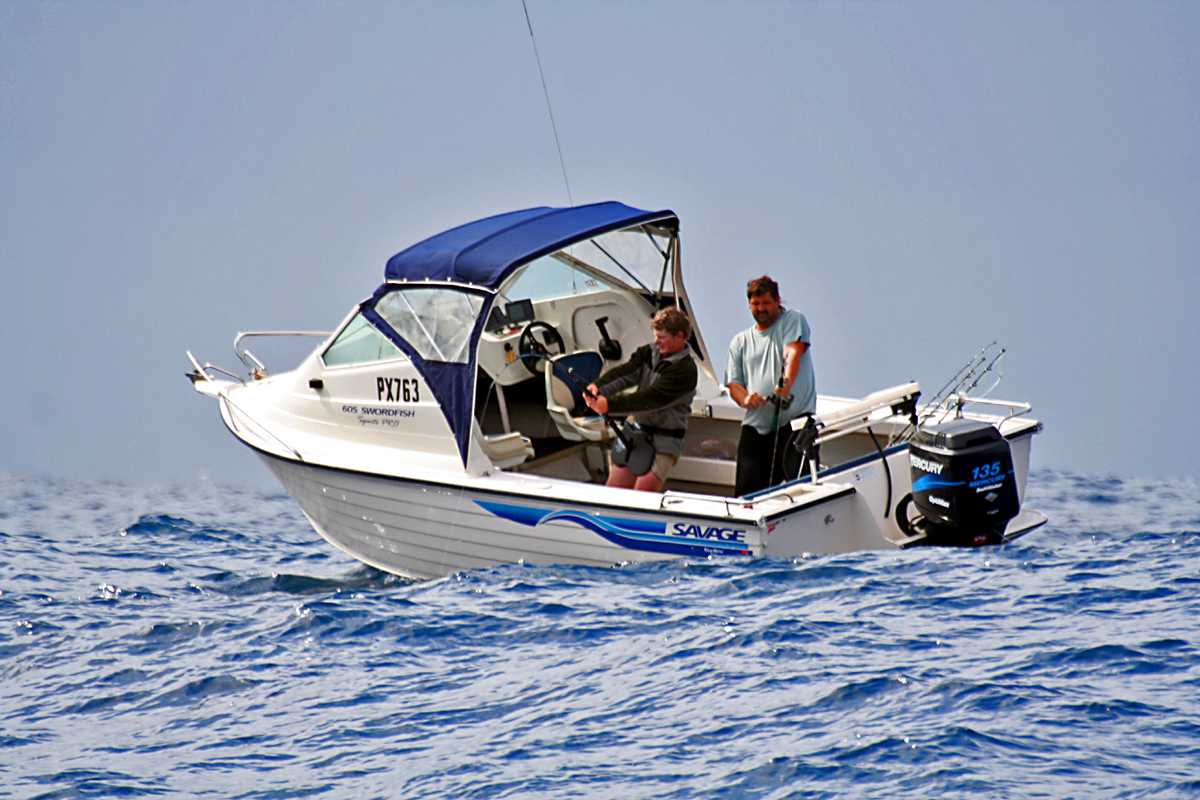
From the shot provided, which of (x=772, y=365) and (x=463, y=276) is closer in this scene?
(x=772, y=365)

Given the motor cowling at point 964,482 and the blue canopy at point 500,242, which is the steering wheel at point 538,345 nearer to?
the blue canopy at point 500,242

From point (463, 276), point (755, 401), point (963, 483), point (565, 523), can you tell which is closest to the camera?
point (963, 483)

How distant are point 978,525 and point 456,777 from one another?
3137 mm

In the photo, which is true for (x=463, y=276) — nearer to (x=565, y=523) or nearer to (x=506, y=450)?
(x=506, y=450)

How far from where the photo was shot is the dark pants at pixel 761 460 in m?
7.27

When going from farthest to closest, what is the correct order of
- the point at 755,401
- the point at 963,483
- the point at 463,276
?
the point at 463,276, the point at 755,401, the point at 963,483

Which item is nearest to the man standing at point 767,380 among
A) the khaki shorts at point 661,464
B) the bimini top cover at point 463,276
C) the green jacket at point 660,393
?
the green jacket at point 660,393

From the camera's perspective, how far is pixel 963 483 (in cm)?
631

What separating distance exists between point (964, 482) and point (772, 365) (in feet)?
4.45

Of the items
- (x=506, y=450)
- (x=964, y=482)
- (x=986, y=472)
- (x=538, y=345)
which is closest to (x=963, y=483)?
(x=964, y=482)

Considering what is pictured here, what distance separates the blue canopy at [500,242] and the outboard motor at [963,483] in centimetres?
247

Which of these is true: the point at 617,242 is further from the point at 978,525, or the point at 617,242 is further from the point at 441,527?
the point at 978,525

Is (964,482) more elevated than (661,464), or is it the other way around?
(661,464)

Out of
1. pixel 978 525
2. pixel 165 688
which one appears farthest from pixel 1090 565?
pixel 165 688
